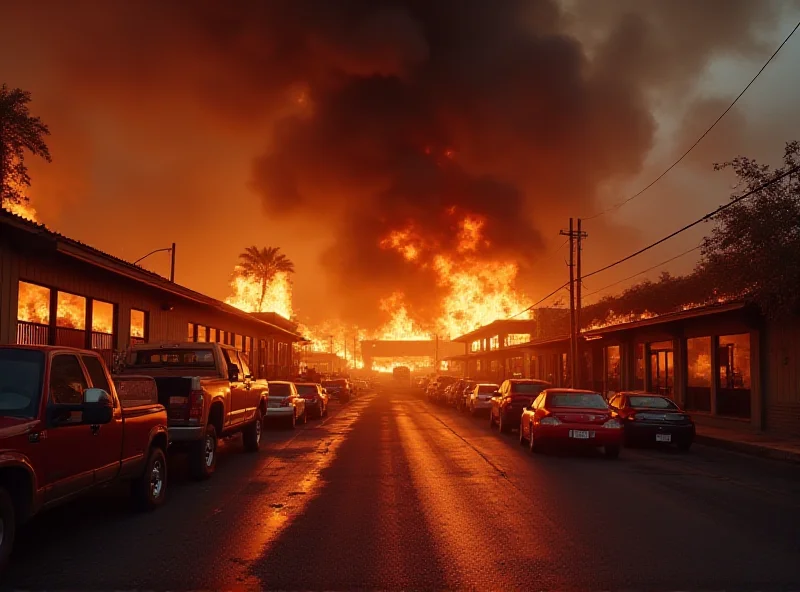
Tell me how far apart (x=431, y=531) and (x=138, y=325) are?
19.3 metres

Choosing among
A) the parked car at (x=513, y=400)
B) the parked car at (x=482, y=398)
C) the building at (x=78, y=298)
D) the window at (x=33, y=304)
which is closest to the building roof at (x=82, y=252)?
the building at (x=78, y=298)

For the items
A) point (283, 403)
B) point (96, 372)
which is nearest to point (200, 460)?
point (96, 372)

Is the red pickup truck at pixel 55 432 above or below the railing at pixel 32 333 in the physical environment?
below

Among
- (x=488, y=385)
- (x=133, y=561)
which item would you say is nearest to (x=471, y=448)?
(x=133, y=561)

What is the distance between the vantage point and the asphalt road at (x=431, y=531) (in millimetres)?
6473

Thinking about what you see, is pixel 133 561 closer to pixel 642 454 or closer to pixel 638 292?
pixel 642 454

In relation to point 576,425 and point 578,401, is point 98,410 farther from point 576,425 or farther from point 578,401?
point 578,401

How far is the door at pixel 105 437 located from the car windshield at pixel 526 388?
1686 cm

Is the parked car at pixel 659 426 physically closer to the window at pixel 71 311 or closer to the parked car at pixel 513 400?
the parked car at pixel 513 400

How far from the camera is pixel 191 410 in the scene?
12086 mm

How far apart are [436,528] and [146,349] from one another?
28.2 ft

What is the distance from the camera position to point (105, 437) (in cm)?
809

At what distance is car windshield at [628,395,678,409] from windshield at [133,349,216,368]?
38.3 feet

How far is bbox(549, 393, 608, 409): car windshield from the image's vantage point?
17203 mm
